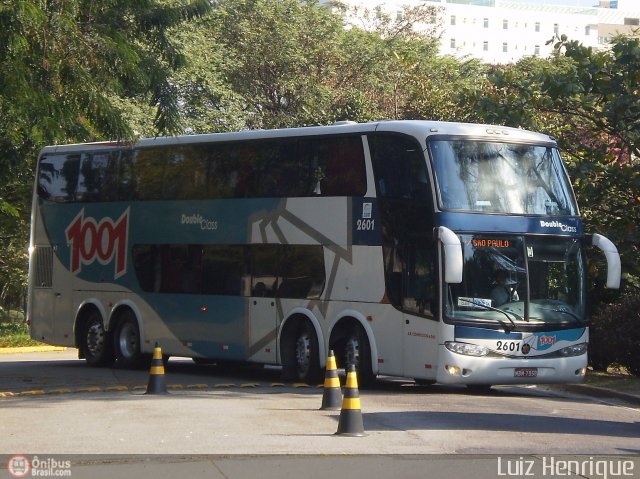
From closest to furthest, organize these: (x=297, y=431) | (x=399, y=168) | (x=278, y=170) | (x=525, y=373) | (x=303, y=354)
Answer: (x=297, y=431) → (x=525, y=373) → (x=399, y=168) → (x=303, y=354) → (x=278, y=170)

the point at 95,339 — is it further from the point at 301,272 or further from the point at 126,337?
the point at 301,272

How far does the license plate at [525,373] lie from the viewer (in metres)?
17.4

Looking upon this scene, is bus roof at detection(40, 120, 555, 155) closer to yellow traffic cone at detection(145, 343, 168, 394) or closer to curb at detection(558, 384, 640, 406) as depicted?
yellow traffic cone at detection(145, 343, 168, 394)

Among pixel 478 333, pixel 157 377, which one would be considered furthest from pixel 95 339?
pixel 478 333

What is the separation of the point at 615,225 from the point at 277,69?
24844 millimetres

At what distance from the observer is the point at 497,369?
17.2m

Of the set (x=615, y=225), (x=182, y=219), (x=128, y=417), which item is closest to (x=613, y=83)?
(x=615, y=225)

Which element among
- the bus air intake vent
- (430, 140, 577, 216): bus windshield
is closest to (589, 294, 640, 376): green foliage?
(430, 140, 577, 216): bus windshield

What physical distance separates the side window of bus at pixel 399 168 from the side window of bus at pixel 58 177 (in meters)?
8.11

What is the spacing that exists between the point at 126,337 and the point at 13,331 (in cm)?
1379

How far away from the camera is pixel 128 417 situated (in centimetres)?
1392

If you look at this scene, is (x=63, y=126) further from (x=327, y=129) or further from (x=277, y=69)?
(x=277, y=69)

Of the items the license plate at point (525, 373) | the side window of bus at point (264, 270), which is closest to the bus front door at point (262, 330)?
the side window of bus at point (264, 270)

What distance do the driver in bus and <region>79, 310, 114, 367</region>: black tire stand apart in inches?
366
